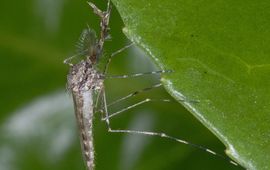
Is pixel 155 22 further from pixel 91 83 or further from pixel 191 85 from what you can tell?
pixel 91 83

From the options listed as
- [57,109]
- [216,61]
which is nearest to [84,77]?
[57,109]

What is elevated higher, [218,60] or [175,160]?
[218,60]

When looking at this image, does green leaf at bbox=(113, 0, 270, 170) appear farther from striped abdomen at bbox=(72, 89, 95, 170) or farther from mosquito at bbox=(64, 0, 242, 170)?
striped abdomen at bbox=(72, 89, 95, 170)

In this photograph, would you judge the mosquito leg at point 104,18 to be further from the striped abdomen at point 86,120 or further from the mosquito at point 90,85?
the striped abdomen at point 86,120

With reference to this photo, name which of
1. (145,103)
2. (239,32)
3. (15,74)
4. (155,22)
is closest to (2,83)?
(15,74)

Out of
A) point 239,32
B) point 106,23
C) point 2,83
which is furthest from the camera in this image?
point 2,83

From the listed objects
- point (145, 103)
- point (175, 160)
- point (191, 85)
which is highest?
point (191, 85)

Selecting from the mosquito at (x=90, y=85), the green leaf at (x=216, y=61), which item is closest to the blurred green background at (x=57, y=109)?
the mosquito at (x=90, y=85)
